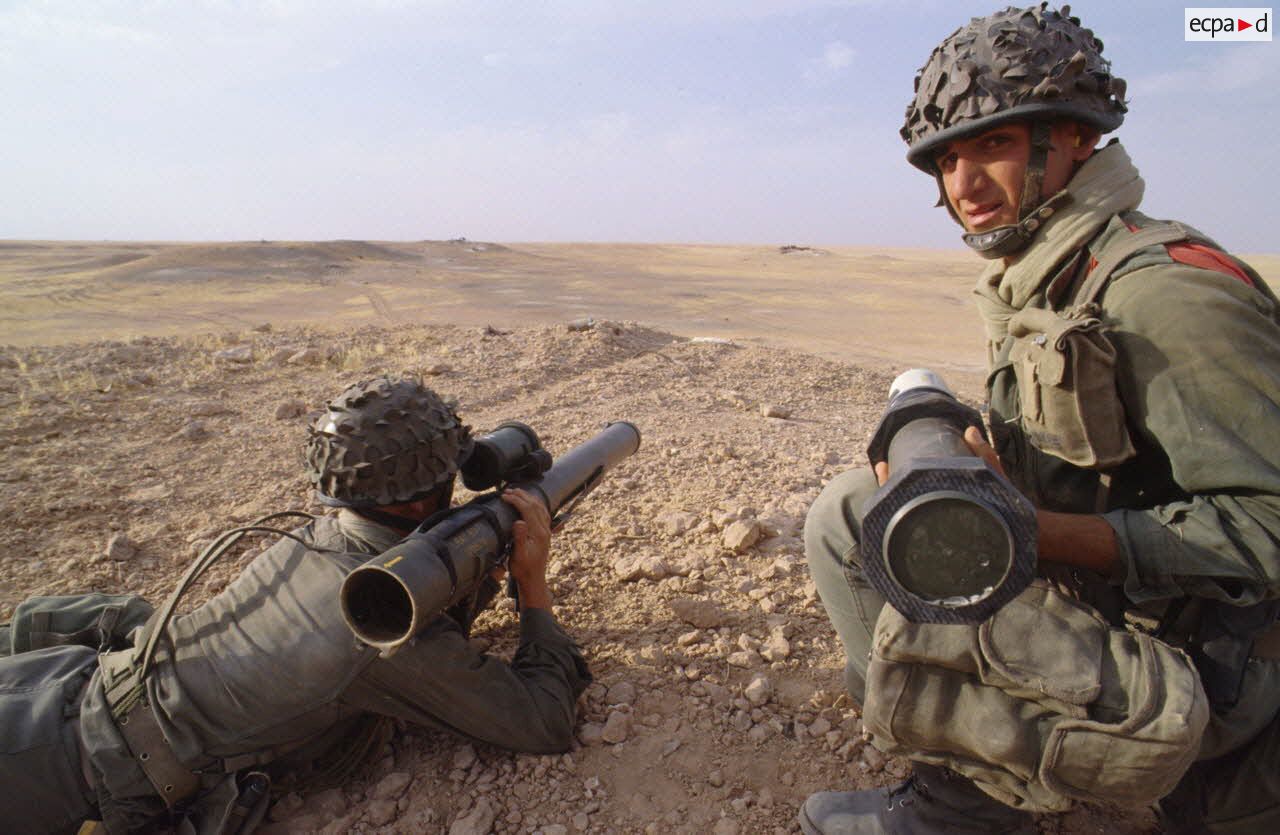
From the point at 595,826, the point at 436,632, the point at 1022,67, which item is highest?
the point at 1022,67

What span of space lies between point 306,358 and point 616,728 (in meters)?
6.03

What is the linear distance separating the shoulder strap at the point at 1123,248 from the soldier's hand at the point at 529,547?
157 centimetres

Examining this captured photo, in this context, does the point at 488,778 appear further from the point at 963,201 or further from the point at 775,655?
the point at 963,201

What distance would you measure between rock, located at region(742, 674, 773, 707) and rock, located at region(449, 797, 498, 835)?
2.75 ft

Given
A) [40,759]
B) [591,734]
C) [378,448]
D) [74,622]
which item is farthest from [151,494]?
[591,734]

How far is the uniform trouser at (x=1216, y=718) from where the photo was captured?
1633mm

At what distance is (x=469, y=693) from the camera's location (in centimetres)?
204

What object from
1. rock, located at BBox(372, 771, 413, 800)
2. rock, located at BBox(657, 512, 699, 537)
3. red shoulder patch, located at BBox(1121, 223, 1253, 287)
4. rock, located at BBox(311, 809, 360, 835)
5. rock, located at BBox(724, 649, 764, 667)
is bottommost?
rock, located at BBox(311, 809, 360, 835)

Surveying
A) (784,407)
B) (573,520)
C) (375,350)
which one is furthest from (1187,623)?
(375,350)

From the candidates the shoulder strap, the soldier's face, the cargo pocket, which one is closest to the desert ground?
the cargo pocket

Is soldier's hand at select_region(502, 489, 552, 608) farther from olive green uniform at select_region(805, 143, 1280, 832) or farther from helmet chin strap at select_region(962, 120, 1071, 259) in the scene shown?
helmet chin strap at select_region(962, 120, 1071, 259)

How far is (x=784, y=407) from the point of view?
562cm

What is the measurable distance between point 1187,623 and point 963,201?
3.86ft

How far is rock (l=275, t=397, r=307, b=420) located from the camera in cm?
549
